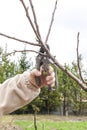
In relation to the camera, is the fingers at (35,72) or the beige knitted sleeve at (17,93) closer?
the fingers at (35,72)

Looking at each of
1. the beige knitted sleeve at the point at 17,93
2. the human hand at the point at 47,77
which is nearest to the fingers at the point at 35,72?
the human hand at the point at 47,77

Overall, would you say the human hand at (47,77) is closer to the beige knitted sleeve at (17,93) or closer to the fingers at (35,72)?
the fingers at (35,72)

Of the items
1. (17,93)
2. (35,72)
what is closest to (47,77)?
(35,72)

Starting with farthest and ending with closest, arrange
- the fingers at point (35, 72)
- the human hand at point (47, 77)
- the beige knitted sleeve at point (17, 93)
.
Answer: the beige knitted sleeve at point (17, 93)
the fingers at point (35, 72)
the human hand at point (47, 77)

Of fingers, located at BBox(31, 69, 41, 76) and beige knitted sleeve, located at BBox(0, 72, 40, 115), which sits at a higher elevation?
fingers, located at BBox(31, 69, 41, 76)

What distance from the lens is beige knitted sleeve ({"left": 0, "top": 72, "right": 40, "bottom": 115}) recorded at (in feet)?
6.28

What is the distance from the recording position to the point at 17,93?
1.99 metres

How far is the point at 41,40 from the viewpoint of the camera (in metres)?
1.44

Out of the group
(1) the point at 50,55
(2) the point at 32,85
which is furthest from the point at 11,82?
(1) the point at 50,55

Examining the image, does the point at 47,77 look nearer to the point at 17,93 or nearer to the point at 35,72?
the point at 35,72

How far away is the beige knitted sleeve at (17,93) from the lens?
75.4 inches

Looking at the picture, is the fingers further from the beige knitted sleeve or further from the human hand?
the beige knitted sleeve

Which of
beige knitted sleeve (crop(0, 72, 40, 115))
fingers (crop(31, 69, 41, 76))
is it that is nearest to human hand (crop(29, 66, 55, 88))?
fingers (crop(31, 69, 41, 76))

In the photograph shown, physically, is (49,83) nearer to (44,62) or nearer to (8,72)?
(44,62)
